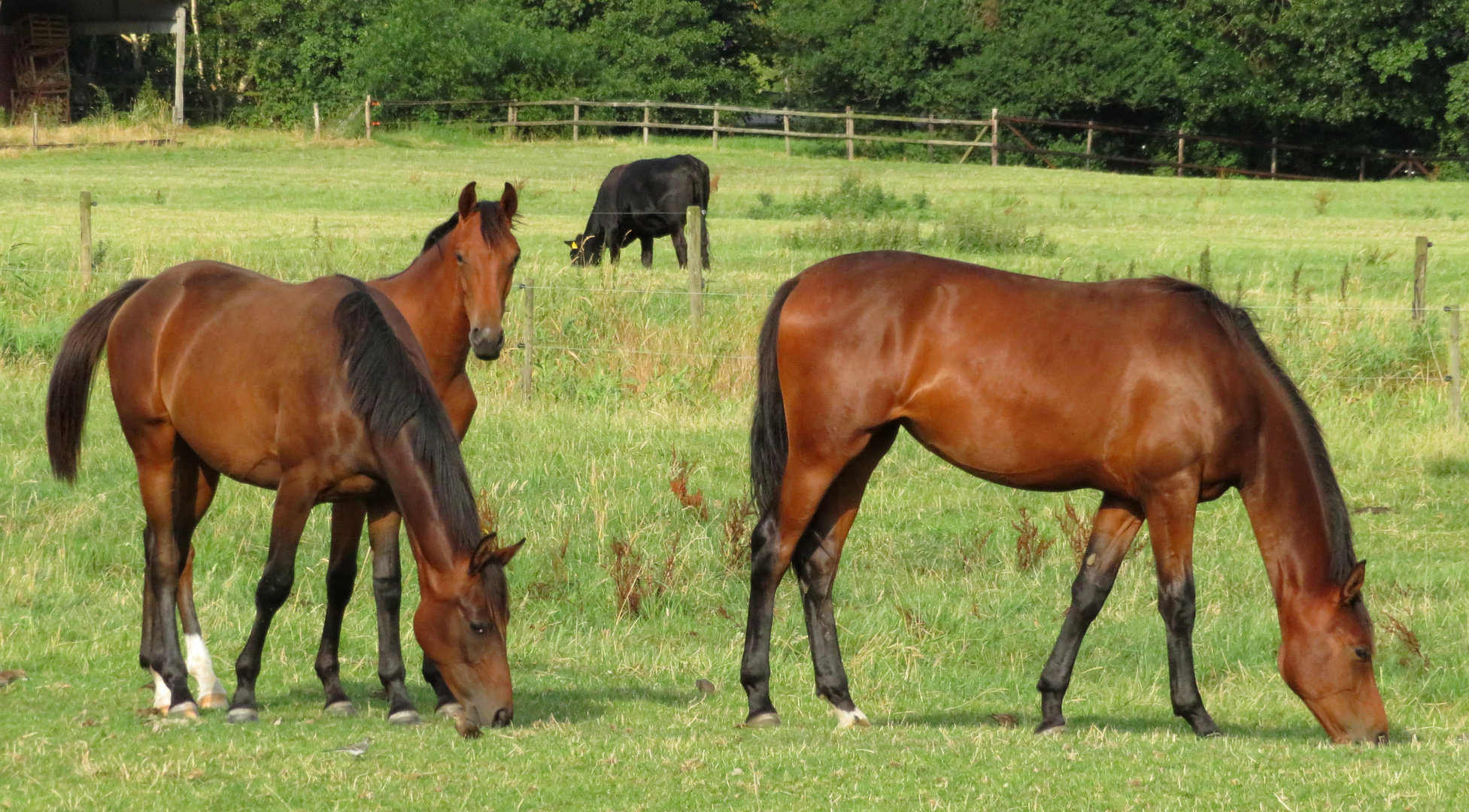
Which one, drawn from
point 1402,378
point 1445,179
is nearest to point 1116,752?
point 1402,378

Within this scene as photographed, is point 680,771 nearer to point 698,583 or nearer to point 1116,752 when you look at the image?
point 1116,752

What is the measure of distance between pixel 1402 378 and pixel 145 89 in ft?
123

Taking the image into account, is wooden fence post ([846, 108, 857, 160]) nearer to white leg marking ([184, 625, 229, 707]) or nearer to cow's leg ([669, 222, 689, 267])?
cow's leg ([669, 222, 689, 267])

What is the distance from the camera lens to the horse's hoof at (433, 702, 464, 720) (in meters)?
6.21

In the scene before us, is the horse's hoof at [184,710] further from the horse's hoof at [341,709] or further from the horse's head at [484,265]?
the horse's head at [484,265]

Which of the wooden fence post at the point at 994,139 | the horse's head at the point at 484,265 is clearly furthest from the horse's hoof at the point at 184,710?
the wooden fence post at the point at 994,139

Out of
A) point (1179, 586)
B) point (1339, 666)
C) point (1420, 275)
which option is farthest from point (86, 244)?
point (1339, 666)

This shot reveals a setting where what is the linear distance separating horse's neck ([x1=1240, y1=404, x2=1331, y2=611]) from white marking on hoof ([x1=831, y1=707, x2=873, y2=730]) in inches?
68.0

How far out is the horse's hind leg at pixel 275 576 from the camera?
583cm

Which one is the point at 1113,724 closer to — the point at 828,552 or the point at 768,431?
the point at 828,552

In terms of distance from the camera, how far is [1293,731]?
22.8 ft

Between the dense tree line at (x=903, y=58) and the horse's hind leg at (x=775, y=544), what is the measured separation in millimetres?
37712

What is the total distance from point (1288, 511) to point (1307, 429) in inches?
13.4

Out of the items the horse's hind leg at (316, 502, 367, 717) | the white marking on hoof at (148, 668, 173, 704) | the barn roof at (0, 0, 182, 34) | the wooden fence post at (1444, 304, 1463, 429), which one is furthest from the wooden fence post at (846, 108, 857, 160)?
the white marking on hoof at (148, 668, 173, 704)
